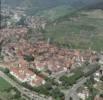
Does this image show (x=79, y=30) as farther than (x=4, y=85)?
Yes

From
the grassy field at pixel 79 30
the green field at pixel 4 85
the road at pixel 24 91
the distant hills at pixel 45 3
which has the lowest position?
the distant hills at pixel 45 3

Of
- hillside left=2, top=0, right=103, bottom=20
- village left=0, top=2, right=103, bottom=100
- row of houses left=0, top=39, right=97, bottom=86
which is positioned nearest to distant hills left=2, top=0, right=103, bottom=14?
hillside left=2, top=0, right=103, bottom=20

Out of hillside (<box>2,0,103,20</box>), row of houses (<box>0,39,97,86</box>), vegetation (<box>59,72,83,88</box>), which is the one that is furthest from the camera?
hillside (<box>2,0,103,20</box>)

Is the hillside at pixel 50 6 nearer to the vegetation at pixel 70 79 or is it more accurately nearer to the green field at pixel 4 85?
the vegetation at pixel 70 79

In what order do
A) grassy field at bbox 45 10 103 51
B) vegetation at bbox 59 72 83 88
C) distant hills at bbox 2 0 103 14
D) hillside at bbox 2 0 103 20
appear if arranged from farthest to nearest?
distant hills at bbox 2 0 103 14, hillside at bbox 2 0 103 20, grassy field at bbox 45 10 103 51, vegetation at bbox 59 72 83 88

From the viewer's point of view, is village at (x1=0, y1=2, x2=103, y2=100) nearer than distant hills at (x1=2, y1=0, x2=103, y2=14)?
Yes

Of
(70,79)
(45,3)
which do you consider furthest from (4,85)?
(45,3)

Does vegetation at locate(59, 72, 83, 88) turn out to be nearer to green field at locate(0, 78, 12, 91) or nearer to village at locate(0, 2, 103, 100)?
village at locate(0, 2, 103, 100)

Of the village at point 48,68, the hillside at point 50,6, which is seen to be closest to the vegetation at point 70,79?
the village at point 48,68

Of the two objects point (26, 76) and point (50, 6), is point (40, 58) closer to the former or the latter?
point (26, 76)
